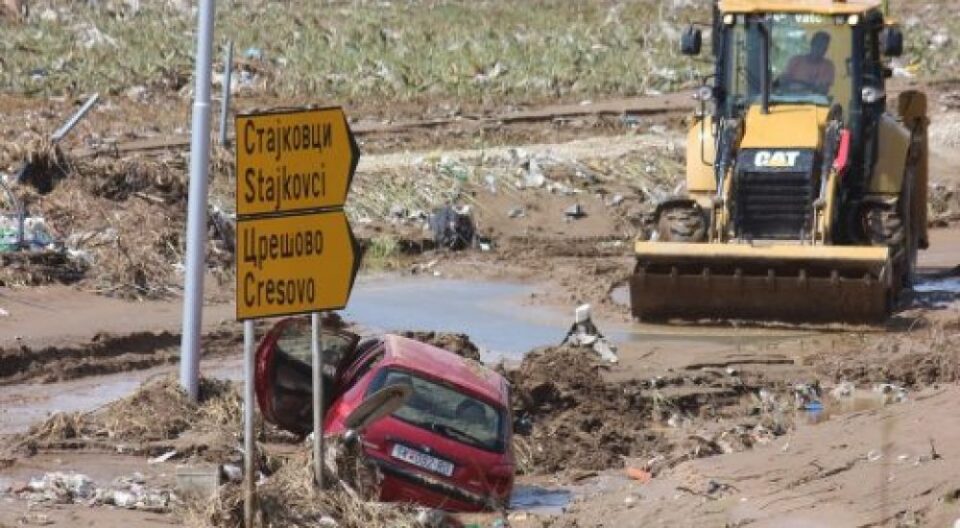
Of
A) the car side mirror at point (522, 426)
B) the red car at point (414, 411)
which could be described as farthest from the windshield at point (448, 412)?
the car side mirror at point (522, 426)

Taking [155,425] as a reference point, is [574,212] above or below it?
below

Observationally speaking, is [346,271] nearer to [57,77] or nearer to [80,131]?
[80,131]

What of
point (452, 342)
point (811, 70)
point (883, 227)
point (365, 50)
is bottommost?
point (452, 342)

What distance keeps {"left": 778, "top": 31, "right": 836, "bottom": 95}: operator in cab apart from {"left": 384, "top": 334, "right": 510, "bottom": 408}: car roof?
7.89 meters

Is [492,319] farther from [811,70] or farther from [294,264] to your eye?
[294,264]

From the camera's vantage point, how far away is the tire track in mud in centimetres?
1969

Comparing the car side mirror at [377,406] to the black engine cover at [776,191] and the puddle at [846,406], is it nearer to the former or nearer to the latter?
the puddle at [846,406]

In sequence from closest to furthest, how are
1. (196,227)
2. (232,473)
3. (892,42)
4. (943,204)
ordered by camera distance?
1. (232,473)
2. (196,227)
3. (892,42)
4. (943,204)

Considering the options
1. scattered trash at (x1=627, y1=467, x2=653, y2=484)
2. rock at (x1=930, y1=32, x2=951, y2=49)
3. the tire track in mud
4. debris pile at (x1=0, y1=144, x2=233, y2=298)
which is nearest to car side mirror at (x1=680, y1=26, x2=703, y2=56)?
the tire track in mud

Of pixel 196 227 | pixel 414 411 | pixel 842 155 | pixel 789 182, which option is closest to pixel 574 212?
pixel 842 155

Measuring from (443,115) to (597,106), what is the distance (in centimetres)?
278

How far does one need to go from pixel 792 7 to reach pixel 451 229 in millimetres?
6720

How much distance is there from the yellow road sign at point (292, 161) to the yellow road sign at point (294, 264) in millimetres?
94

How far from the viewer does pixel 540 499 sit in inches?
618
